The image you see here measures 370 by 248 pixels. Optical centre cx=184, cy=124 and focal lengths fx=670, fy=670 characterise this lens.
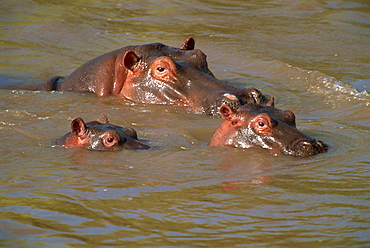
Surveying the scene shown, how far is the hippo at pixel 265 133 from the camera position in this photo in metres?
6.19

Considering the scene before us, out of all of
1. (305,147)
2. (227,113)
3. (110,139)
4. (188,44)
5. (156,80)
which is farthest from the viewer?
(188,44)

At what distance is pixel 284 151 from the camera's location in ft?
20.4

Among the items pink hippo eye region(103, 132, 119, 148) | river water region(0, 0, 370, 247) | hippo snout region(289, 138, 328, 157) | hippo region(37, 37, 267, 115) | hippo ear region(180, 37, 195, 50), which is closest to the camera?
river water region(0, 0, 370, 247)

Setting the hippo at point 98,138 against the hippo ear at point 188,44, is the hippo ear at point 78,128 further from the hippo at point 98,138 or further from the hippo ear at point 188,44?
the hippo ear at point 188,44

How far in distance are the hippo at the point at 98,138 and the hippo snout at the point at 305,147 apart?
4.74 feet

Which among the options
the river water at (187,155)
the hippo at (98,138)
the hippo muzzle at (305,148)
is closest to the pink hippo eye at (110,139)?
the hippo at (98,138)

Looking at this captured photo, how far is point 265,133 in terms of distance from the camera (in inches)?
250

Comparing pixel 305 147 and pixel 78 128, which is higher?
pixel 305 147

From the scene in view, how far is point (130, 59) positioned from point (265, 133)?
303cm

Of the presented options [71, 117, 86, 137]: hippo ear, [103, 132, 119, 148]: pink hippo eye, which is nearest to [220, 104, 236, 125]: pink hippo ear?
[103, 132, 119, 148]: pink hippo eye

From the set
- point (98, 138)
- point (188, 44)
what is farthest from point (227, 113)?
point (188, 44)

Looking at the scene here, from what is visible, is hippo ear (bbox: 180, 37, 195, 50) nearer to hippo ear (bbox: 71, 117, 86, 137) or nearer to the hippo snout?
hippo ear (bbox: 71, 117, 86, 137)

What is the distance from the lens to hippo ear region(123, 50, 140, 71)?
873cm

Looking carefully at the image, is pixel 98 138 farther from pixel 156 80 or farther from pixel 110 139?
pixel 156 80
